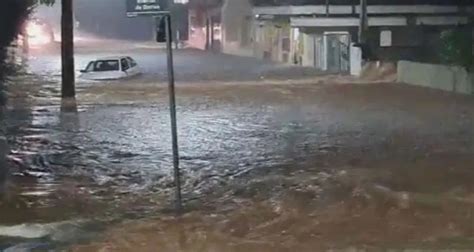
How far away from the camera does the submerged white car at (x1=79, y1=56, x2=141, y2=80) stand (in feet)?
138

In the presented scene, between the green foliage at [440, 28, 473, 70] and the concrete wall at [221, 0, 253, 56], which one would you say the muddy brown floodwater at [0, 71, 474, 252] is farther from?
the concrete wall at [221, 0, 253, 56]

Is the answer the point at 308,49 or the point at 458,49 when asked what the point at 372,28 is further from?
the point at 458,49

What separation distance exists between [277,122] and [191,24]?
64248 millimetres

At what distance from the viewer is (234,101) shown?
95.4ft

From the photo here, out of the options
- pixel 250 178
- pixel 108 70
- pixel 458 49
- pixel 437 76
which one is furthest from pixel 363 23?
pixel 250 178

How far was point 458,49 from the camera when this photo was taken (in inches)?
1226

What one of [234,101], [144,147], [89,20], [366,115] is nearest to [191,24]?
[89,20]

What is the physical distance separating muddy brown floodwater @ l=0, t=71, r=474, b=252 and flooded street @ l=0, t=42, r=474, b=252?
27 millimetres

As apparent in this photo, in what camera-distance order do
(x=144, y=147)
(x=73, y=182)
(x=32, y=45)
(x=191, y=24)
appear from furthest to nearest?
(x=191, y=24) < (x=32, y=45) < (x=144, y=147) < (x=73, y=182)

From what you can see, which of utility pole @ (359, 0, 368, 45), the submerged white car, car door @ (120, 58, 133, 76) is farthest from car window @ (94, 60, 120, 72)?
utility pole @ (359, 0, 368, 45)

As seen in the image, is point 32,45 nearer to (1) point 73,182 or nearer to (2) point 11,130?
(2) point 11,130

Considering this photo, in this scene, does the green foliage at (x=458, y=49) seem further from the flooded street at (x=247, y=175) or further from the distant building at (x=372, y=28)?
the distant building at (x=372, y=28)

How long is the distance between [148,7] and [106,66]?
109 feet

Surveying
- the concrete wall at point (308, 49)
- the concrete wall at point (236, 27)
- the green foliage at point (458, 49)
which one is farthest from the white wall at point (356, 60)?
the concrete wall at point (236, 27)
